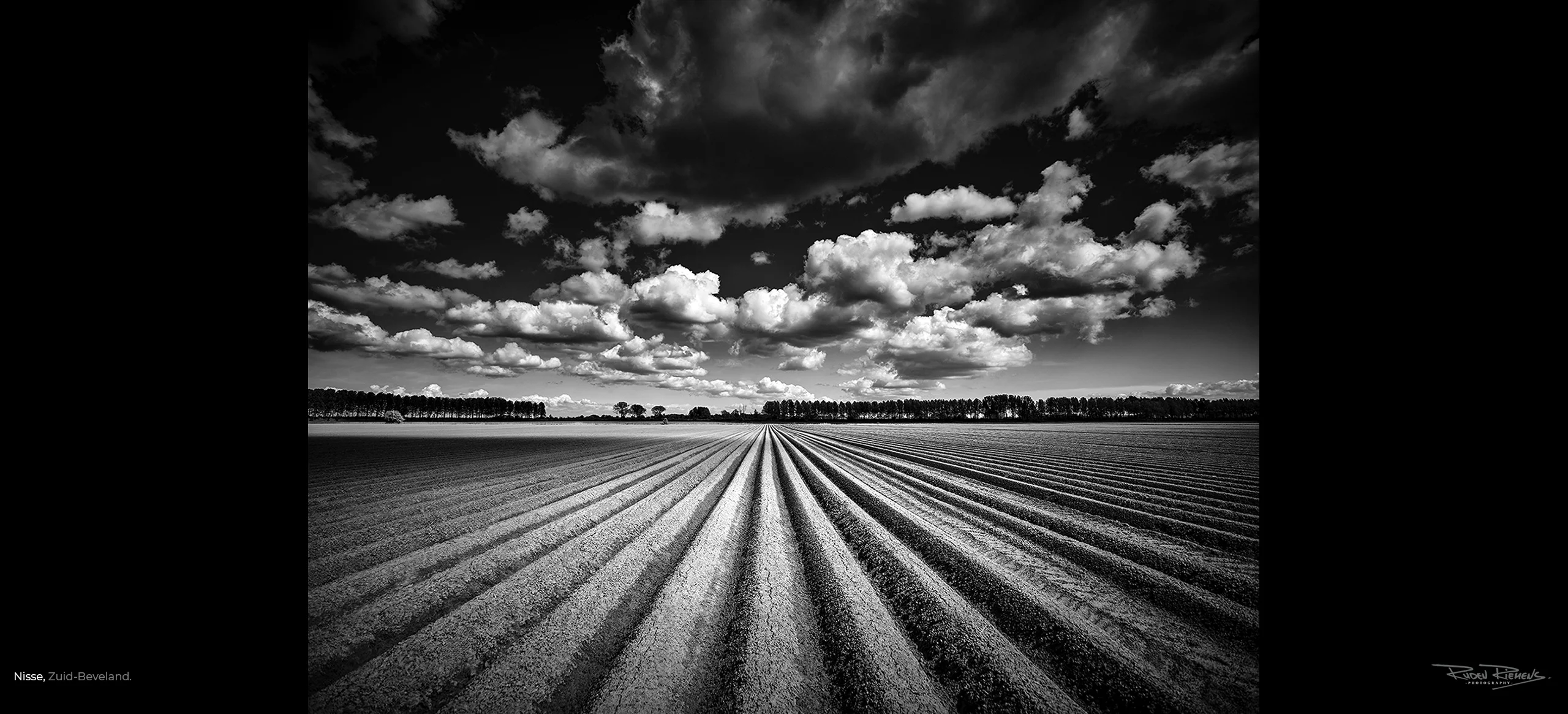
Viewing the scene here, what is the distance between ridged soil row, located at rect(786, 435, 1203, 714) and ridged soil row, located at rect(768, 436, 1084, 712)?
16cm

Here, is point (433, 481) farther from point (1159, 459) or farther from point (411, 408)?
point (411, 408)

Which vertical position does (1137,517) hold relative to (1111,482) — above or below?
above

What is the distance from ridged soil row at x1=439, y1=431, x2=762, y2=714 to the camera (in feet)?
10.5

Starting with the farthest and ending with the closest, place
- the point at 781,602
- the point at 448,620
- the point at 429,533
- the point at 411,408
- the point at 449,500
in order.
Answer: the point at 411,408
the point at 449,500
the point at 429,533
the point at 781,602
the point at 448,620

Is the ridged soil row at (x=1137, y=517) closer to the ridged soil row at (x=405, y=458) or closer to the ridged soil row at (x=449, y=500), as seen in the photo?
the ridged soil row at (x=449, y=500)

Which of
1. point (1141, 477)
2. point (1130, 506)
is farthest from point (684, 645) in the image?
point (1141, 477)

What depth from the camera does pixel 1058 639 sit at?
3.94m

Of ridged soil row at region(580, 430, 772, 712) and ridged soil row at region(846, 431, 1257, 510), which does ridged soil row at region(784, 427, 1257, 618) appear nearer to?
ridged soil row at region(580, 430, 772, 712)

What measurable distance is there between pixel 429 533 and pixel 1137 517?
13.1 m

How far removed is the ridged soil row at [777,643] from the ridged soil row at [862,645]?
113 millimetres

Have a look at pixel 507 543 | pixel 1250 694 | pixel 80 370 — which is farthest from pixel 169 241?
pixel 1250 694

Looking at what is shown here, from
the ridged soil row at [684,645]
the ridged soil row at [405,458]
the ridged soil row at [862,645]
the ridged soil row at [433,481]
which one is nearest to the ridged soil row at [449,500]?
the ridged soil row at [433,481]

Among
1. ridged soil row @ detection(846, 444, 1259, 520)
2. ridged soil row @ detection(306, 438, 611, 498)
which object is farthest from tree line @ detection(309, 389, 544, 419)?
ridged soil row @ detection(846, 444, 1259, 520)

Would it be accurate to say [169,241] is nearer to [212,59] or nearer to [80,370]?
[80,370]
